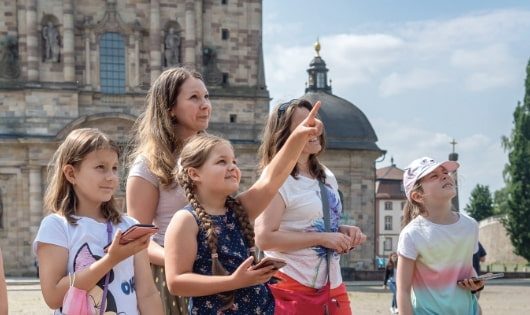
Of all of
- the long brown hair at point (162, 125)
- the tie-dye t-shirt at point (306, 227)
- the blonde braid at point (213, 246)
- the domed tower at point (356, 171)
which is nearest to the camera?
the blonde braid at point (213, 246)

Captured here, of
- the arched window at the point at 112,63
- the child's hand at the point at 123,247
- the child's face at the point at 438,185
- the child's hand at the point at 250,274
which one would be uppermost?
the arched window at the point at 112,63

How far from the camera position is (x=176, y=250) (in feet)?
15.5

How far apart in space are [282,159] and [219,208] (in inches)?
18.1

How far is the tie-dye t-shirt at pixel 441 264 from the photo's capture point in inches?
225

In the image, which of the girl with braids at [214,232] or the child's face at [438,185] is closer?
the girl with braids at [214,232]

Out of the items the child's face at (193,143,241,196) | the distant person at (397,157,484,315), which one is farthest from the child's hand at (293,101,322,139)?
the distant person at (397,157,484,315)

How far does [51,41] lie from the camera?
1521 inches

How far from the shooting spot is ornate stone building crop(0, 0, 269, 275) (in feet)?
125

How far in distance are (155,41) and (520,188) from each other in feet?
78.9

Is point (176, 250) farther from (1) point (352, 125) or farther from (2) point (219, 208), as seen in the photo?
(1) point (352, 125)

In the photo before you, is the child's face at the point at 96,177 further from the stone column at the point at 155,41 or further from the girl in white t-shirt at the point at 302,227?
the stone column at the point at 155,41

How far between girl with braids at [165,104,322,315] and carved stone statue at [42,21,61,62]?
35.0 metres

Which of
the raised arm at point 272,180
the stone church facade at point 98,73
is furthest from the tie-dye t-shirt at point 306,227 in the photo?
the stone church facade at point 98,73

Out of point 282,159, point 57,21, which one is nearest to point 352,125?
point 57,21
